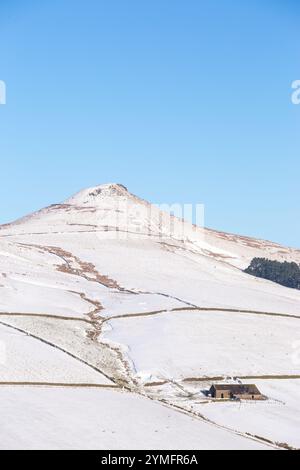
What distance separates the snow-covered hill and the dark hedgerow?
16845mm

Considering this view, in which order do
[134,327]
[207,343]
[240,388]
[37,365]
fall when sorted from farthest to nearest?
[134,327] → [207,343] → [37,365] → [240,388]

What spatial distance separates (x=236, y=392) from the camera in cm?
5209

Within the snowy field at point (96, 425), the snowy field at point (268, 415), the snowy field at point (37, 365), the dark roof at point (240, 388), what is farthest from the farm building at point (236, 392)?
the snowy field at point (37, 365)

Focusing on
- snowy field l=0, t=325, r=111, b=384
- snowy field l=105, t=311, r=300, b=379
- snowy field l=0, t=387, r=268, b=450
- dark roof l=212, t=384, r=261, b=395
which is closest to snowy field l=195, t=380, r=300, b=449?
dark roof l=212, t=384, r=261, b=395

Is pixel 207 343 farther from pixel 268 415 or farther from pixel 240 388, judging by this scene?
pixel 268 415

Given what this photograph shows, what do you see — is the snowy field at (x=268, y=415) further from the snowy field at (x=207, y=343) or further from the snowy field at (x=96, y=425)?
the snowy field at (x=207, y=343)

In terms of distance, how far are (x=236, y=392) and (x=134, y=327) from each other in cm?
2169

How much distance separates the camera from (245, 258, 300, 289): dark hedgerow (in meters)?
150

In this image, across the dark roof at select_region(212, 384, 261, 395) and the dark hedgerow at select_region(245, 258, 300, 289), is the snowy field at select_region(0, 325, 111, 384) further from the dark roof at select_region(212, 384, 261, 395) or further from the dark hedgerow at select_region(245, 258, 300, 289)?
the dark hedgerow at select_region(245, 258, 300, 289)

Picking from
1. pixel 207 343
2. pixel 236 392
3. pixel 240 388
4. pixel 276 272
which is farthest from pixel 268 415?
pixel 276 272

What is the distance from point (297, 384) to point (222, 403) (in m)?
10.5

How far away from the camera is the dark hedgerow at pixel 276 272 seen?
150 m
